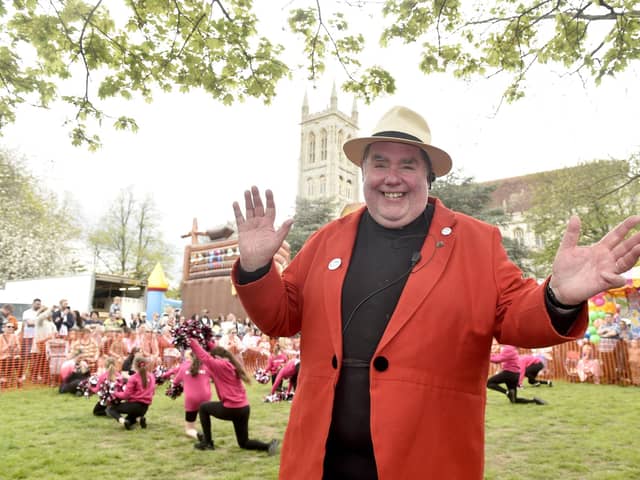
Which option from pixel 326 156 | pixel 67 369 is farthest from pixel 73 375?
pixel 326 156

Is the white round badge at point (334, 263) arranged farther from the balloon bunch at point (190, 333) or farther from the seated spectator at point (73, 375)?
the seated spectator at point (73, 375)

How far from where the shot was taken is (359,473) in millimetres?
2141

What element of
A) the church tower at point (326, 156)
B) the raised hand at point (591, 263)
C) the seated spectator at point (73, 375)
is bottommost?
the seated spectator at point (73, 375)

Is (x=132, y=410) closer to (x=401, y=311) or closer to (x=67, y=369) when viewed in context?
(x=67, y=369)

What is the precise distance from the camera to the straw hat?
8.39ft

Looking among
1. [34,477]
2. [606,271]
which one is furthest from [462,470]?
[34,477]

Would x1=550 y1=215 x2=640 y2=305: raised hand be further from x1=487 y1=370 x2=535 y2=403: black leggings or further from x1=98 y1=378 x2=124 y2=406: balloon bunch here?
x1=487 y1=370 x2=535 y2=403: black leggings

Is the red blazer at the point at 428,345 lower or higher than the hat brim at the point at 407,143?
lower

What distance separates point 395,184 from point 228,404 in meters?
5.30

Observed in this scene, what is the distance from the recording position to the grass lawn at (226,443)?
591 centimetres

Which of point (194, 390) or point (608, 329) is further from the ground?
point (608, 329)

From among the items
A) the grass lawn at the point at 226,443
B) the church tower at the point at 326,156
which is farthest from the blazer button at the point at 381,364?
the church tower at the point at 326,156

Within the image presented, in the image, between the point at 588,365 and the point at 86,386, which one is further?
the point at 588,365

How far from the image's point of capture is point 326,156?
94000 mm
